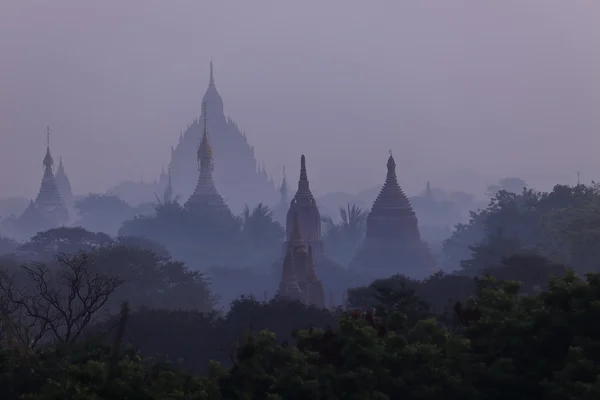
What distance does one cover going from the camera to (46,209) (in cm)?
19062

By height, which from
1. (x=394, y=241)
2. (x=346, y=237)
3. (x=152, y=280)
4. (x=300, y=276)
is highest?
(x=346, y=237)

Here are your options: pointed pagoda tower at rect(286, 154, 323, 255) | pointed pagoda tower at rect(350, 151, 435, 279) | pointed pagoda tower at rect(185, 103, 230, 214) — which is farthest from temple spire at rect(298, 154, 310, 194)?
pointed pagoda tower at rect(185, 103, 230, 214)

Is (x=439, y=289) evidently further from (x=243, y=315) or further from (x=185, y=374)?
(x=185, y=374)

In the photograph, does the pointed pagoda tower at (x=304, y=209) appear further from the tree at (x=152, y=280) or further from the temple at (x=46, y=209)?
the temple at (x=46, y=209)

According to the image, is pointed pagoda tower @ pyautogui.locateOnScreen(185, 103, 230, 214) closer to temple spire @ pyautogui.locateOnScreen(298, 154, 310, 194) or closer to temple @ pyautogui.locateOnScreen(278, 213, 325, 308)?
temple spire @ pyautogui.locateOnScreen(298, 154, 310, 194)

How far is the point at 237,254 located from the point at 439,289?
3178 inches

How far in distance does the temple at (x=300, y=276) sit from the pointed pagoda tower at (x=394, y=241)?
23992mm

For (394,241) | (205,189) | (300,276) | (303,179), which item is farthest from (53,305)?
(205,189)

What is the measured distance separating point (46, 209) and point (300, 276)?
365 feet

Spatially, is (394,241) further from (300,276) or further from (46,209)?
(46,209)

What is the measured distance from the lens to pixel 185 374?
25984mm

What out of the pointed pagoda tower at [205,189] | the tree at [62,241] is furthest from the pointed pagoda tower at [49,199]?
the tree at [62,241]

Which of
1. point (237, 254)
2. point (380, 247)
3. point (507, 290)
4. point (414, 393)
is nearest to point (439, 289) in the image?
point (507, 290)

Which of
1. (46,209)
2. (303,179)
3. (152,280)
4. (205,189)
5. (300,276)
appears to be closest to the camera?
(152,280)
